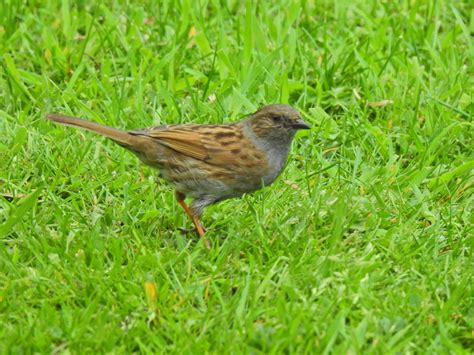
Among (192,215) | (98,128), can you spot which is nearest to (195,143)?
(192,215)

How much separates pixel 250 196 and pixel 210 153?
566 millimetres

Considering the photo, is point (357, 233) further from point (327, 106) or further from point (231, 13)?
point (231, 13)

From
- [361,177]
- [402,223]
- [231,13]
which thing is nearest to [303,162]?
[361,177]

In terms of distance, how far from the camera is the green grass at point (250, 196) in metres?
5.87

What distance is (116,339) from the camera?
571cm

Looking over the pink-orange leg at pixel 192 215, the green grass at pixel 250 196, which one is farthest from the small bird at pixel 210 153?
the green grass at pixel 250 196

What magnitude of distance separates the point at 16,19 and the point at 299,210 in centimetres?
355

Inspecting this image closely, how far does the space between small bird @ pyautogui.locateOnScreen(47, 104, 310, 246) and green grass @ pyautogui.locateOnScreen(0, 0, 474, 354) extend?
207 mm

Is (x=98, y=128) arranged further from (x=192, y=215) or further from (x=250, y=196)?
(x=250, y=196)

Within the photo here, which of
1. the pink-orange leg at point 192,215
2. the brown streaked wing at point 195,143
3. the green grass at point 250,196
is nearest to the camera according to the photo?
the green grass at point 250,196

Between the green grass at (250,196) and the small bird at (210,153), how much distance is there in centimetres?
21

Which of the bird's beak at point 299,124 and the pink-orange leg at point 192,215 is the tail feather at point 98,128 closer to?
the pink-orange leg at point 192,215

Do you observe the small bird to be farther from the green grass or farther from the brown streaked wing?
the green grass

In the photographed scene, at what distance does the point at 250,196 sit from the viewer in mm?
7469
